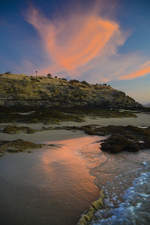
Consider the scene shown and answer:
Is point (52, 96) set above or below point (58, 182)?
above

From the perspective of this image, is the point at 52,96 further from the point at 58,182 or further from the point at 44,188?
the point at 44,188

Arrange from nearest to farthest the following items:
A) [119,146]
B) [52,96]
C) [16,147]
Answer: [119,146] < [16,147] < [52,96]

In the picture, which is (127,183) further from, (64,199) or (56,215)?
(56,215)

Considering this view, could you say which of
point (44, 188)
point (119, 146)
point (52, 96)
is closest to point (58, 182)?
point (44, 188)

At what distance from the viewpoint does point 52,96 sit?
1564 inches

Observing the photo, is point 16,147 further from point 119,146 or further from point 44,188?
point 119,146

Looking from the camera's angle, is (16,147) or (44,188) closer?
(44,188)

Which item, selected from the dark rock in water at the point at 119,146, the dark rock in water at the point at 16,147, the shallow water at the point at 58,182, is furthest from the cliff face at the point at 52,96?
the shallow water at the point at 58,182

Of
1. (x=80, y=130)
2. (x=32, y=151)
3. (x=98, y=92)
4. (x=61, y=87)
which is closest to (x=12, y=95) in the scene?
(x=61, y=87)

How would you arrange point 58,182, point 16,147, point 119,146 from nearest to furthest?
point 58,182
point 119,146
point 16,147

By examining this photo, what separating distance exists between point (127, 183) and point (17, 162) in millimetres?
2741

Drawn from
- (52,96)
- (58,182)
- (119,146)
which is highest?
(52,96)

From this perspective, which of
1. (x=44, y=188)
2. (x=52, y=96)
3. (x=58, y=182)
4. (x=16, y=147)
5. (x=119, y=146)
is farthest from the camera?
(x=52, y=96)

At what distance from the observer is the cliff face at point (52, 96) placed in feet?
112
